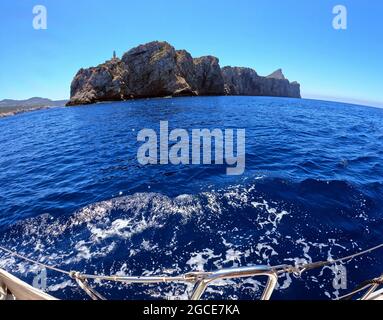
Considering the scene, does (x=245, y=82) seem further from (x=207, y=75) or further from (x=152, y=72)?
(x=152, y=72)

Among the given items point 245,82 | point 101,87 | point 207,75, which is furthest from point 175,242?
point 245,82

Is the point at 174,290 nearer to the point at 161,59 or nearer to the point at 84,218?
the point at 84,218

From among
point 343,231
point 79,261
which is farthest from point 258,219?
point 79,261

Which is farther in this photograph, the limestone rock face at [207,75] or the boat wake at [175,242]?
the limestone rock face at [207,75]

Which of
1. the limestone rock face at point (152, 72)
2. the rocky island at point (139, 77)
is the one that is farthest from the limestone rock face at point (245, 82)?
the limestone rock face at point (152, 72)

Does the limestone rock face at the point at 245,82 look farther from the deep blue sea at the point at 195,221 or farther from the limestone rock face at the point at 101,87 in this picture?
the deep blue sea at the point at 195,221

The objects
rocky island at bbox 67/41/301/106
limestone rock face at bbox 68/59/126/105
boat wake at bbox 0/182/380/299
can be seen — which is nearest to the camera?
boat wake at bbox 0/182/380/299

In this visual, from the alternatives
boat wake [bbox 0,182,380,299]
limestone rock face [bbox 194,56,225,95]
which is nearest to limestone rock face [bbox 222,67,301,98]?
limestone rock face [bbox 194,56,225,95]

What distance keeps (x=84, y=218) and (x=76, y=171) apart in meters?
6.84

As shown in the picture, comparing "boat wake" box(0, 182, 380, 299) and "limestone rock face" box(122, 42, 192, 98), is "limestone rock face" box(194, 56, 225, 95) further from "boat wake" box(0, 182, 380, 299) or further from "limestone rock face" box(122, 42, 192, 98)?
"boat wake" box(0, 182, 380, 299)

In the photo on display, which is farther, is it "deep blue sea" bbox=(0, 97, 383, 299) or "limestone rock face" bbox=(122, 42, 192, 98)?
"limestone rock face" bbox=(122, 42, 192, 98)

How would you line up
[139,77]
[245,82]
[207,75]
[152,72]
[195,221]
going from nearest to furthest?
[195,221]
[152,72]
[139,77]
[207,75]
[245,82]

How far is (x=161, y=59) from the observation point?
325 feet

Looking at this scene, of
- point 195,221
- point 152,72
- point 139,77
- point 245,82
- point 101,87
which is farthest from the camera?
point 245,82
